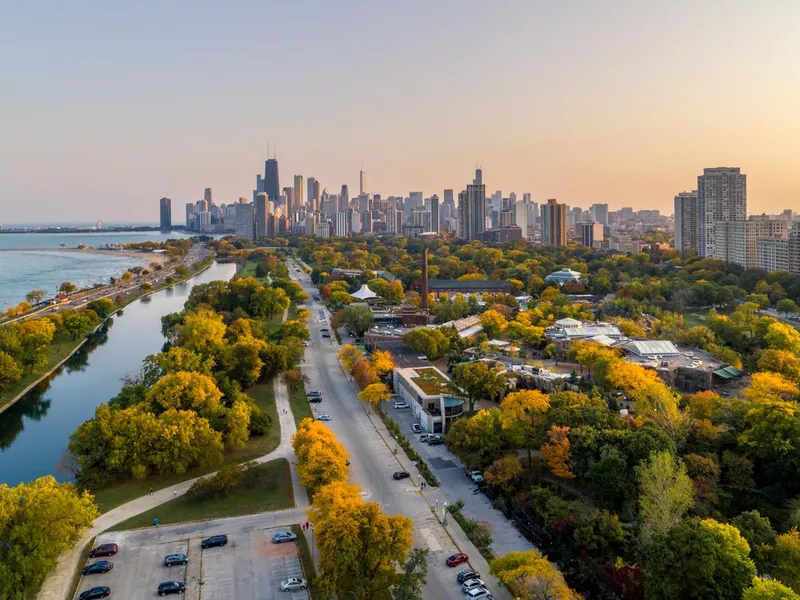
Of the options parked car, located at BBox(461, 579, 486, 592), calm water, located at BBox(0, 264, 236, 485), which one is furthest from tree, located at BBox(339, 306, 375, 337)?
parked car, located at BBox(461, 579, 486, 592)

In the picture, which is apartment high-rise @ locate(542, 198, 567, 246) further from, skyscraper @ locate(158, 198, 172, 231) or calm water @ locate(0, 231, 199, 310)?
skyscraper @ locate(158, 198, 172, 231)

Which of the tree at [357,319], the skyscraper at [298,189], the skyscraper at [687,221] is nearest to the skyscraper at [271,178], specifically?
the skyscraper at [298,189]

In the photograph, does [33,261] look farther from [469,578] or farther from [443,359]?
[469,578]

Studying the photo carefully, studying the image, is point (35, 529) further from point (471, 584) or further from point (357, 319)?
point (357, 319)

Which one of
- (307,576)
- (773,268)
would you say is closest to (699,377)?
(307,576)

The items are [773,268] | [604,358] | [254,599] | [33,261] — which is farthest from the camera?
[33,261]

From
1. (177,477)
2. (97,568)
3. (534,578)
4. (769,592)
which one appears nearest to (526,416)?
(534,578)
